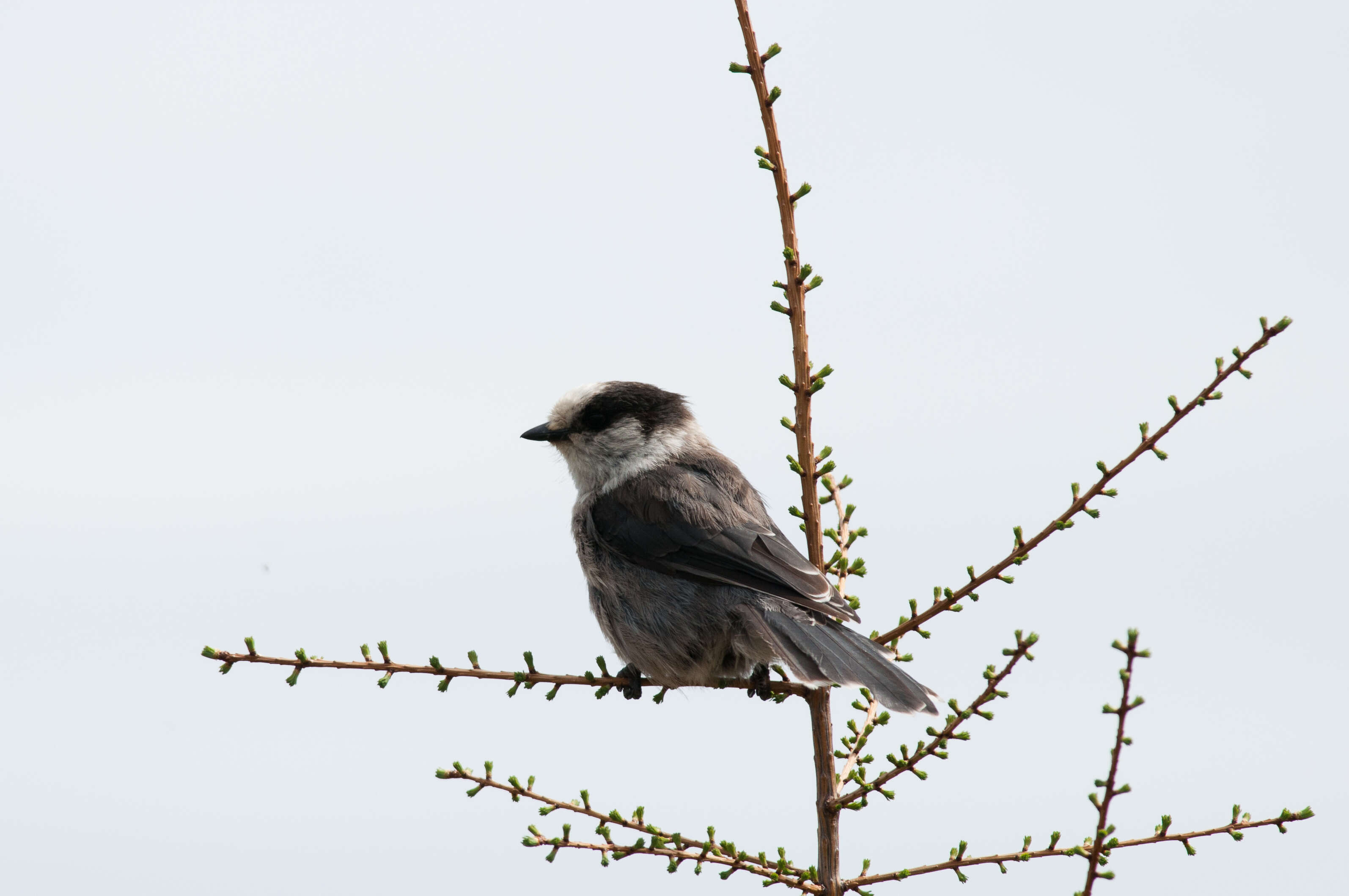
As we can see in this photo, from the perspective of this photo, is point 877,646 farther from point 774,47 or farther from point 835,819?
point 774,47

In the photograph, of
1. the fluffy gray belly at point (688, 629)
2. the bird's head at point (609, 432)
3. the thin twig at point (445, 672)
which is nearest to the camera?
the thin twig at point (445, 672)

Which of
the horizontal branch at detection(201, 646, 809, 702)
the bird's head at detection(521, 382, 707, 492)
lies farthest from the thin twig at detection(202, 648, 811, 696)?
the bird's head at detection(521, 382, 707, 492)

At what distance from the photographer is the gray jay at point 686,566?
438 cm

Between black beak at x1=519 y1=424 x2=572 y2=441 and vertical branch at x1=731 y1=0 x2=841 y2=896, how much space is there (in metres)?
2.08

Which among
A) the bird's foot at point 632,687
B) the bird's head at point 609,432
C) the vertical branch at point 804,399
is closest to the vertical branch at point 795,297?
the vertical branch at point 804,399

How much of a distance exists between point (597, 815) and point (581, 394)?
105 inches

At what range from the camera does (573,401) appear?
603cm

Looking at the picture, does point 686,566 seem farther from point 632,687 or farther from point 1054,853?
point 1054,853

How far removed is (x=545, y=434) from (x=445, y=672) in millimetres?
2332

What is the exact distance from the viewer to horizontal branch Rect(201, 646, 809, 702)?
351 centimetres

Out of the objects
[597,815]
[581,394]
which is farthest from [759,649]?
[581,394]

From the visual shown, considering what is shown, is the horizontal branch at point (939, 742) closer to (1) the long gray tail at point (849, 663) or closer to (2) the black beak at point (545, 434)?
(1) the long gray tail at point (849, 663)

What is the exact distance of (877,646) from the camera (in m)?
4.26

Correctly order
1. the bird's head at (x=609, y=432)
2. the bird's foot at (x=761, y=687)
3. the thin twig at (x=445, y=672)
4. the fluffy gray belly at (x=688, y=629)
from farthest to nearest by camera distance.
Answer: the bird's head at (x=609, y=432) < the fluffy gray belly at (x=688, y=629) < the bird's foot at (x=761, y=687) < the thin twig at (x=445, y=672)
